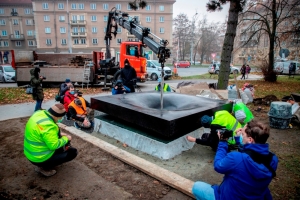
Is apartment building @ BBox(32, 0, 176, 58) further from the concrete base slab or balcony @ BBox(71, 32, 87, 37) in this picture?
the concrete base slab

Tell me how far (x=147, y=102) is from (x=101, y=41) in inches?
1818

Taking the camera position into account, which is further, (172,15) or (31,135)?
(172,15)

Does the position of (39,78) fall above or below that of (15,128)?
above

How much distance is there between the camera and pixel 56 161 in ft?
10.4

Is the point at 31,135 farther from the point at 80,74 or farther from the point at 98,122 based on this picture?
the point at 80,74

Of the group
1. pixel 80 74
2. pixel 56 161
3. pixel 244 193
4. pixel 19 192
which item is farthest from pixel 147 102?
pixel 80 74

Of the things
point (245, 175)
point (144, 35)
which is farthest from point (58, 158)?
point (144, 35)

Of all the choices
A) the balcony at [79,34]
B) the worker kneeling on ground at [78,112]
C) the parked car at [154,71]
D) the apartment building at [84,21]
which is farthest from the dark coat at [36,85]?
the balcony at [79,34]

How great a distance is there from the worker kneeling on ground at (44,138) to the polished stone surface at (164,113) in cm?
148

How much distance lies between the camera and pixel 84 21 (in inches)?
1855

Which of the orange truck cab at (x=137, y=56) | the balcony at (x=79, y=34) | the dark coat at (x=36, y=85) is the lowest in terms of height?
the dark coat at (x=36, y=85)

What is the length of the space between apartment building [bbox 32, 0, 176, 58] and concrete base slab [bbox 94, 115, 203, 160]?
140 ft

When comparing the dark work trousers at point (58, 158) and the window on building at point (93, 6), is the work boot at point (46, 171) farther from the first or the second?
the window on building at point (93, 6)

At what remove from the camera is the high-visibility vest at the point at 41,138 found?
2873 millimetres
